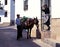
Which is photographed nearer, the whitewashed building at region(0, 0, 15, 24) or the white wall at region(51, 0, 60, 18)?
the white wall at region(51, 0, 60, 18)

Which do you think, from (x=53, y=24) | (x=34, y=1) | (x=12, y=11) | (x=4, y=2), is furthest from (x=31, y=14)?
(x=4, y=2)

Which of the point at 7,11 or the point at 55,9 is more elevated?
the point at 55,9

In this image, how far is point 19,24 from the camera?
16.0 metres

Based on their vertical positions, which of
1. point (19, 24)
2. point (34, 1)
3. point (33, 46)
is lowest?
point (33, 46)

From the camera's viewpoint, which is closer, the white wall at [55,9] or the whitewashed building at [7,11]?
the white wall at [55,9]

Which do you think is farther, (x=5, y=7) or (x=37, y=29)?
(x=5, y=7)

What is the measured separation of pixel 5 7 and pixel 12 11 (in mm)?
2769

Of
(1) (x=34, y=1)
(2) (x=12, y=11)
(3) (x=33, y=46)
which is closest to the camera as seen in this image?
(3) (x=33, y=46)

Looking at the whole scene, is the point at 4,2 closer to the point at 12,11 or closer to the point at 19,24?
the point at 12,11

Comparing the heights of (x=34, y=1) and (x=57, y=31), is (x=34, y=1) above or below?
above

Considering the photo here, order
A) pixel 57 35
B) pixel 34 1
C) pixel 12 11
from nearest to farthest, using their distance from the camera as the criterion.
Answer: pixel 57 35 → pixel 34 1 → pixel 12 11

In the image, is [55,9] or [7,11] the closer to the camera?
[55,9]

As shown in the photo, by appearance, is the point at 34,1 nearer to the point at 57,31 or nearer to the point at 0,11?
the point at 57,31

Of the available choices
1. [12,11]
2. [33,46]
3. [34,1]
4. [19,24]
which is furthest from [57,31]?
[12,11]
